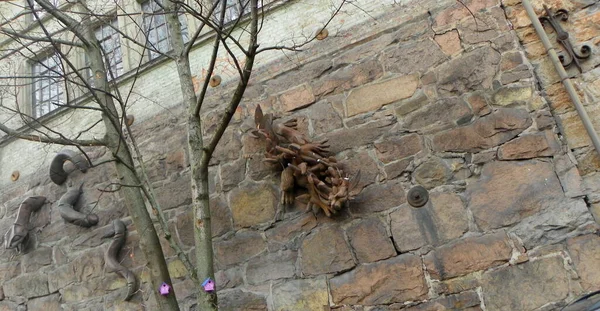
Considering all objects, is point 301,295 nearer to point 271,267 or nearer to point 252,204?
point 271,267

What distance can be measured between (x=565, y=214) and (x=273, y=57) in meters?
2.86

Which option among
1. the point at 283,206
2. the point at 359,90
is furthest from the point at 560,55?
the point at 283,206

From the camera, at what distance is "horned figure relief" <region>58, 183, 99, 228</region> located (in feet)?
16.9

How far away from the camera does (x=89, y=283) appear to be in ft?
16.3

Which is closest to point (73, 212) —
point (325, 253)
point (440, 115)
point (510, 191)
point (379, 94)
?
point (325, 253)

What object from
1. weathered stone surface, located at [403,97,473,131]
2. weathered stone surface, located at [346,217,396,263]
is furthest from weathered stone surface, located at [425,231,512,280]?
weathered stone surface, located at [403,97,473,131]

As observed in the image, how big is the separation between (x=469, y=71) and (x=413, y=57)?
48 cm

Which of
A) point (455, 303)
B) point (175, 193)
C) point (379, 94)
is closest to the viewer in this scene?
point (455, 303)

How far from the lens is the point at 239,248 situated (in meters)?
4.24

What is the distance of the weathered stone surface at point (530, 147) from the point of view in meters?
3.40

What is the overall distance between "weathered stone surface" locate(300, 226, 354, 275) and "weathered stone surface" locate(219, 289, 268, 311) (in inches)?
17.8

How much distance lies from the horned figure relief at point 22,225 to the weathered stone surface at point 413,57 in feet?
13.8

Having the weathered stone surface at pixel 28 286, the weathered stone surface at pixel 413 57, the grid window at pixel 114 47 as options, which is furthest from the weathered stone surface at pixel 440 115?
the weathered stone surface at pixel 28 286

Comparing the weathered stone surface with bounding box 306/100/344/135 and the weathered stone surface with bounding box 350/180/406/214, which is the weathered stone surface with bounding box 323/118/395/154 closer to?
the weathered stone surface with bounding box 306/100/344/135
